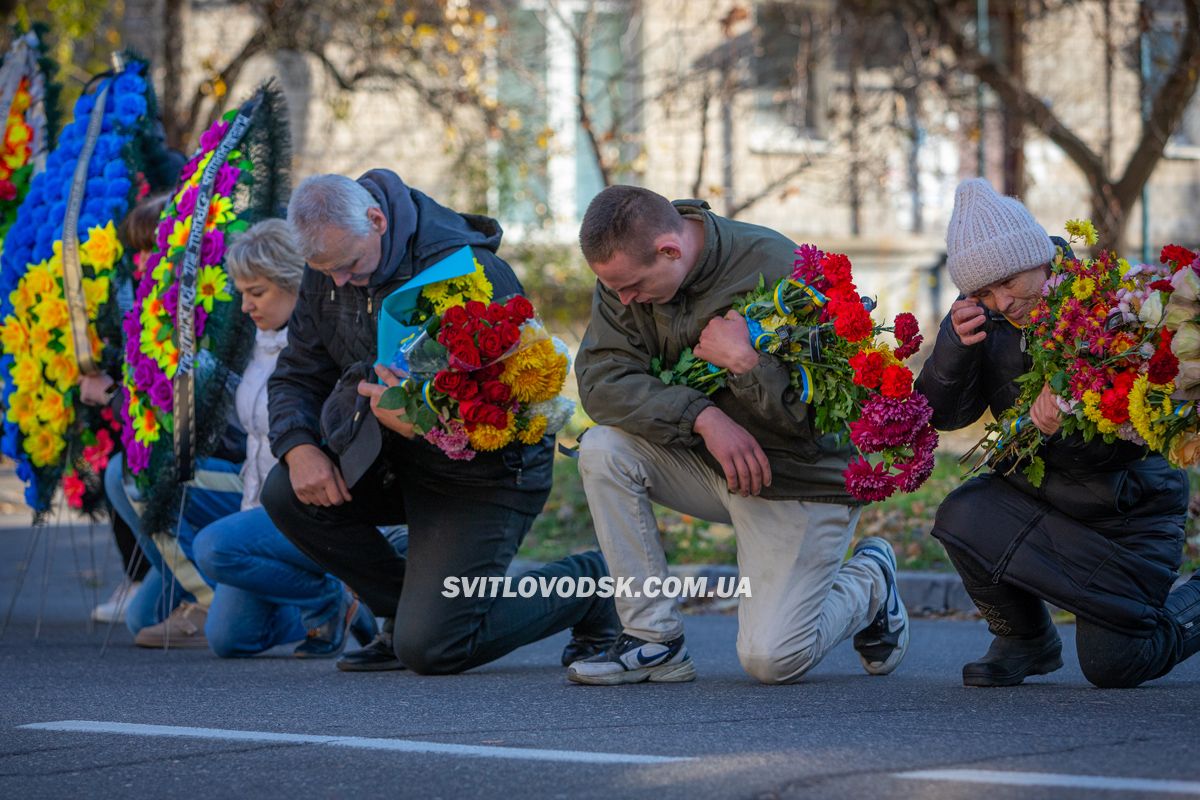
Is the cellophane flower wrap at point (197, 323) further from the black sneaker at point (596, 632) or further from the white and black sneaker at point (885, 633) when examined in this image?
the white and black sneaker at point (885, 633)

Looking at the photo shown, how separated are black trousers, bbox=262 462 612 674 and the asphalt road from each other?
5.8 inches

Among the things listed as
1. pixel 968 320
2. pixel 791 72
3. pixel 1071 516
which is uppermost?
pixel 791 72

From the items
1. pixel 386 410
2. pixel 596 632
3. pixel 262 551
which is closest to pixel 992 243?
pixel 386 410

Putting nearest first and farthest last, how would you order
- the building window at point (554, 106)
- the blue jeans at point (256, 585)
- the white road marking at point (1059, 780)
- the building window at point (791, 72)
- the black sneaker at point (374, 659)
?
the white road marking at point (1059, 780)
the black sneaker at point (374, 659)
the blue jeans at point (256, 585)
the building window at point (791, 72)
the building window at point (554, 106)

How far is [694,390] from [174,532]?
2718mm

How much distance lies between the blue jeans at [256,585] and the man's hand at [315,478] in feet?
1.92

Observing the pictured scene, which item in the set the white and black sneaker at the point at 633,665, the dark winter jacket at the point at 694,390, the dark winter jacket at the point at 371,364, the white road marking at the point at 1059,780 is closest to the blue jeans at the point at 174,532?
the dark winter jacket at the point at 371,364

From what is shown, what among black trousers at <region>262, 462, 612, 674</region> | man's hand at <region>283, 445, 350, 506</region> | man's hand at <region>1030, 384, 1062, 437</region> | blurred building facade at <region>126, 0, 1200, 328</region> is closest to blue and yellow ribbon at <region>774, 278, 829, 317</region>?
man's hand at <region>1030, 384, 1062, 437</region>

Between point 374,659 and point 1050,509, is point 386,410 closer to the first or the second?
point 374,659

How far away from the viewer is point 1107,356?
4695 millimetres

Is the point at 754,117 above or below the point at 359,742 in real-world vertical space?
above

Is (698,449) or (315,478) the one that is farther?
(315,478)

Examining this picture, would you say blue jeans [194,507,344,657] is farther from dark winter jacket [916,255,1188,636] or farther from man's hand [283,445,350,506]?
dark winter jacket [916,255,1188,636]

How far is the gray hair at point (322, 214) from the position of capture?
18.9ft
